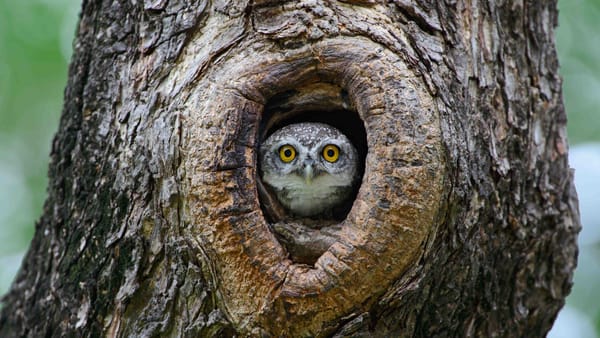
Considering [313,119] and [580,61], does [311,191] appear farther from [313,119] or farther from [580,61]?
[580,61]

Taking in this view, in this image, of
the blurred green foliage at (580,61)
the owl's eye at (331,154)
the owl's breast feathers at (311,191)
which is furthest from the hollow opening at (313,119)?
the blurred green foliage at (580,61)

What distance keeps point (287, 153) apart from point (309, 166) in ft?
0.49

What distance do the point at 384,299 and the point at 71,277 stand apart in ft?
4.93

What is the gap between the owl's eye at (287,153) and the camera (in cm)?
390

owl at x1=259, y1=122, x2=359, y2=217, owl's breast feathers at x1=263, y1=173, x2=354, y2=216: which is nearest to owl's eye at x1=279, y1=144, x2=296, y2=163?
owl at x1=259, y1=122, x2=359, y2=217

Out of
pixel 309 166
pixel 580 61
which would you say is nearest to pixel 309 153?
pixel 309 166

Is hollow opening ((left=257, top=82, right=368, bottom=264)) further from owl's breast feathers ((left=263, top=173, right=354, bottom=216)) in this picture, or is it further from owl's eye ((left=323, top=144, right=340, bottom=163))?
owl's eye ((left=323, top=144, right=340, bottom=163))

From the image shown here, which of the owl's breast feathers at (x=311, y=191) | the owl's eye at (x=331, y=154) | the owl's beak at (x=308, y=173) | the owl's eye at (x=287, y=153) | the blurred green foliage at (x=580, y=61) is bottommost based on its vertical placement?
the owl's breast feathers at (x=311, y=191)

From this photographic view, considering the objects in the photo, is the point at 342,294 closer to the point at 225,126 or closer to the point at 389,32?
the point at 225,126

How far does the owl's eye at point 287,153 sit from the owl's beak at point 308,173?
0.32 feet

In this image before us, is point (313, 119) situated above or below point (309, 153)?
above

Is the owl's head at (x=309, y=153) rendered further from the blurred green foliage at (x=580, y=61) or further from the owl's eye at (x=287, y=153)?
the blurred green foliage at (x=580, y=61)

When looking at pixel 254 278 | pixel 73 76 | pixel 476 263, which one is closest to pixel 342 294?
pixel 254 278

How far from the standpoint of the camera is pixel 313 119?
4.10 metres
